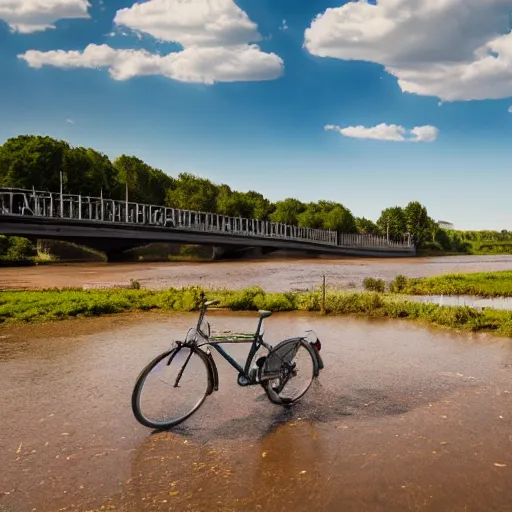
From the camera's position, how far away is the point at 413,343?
10062 millimetres

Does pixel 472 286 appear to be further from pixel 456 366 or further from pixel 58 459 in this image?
pixel 58 459

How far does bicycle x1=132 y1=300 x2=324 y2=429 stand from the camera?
17.7 ft

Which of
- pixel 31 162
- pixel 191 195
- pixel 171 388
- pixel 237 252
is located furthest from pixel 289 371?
pixel 191 195

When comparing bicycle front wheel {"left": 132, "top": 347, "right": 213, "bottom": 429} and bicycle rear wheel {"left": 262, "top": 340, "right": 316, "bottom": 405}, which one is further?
bicycle rear wheel {"left": 262, "top": 340, "right": 316, "bottom": 405}

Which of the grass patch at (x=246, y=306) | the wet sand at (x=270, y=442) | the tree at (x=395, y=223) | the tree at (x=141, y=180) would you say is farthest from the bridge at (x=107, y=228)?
the wet sand at (x=270, y=442)

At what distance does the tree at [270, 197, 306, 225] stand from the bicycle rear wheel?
91433 millimetres

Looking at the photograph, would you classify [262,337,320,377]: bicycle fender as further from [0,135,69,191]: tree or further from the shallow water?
[0,135,69,191]: tree

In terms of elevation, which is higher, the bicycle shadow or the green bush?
the green bush

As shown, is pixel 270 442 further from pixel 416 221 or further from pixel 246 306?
pixel 416 221

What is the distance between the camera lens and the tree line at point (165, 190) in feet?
190

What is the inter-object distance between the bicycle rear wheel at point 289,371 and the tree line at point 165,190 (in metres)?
55.5

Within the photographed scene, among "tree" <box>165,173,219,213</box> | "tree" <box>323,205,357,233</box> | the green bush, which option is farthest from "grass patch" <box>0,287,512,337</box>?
"tree" <box>323,205,357,233</box>

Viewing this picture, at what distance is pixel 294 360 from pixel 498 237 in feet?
482

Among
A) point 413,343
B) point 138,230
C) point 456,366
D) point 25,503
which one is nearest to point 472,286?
point 413,343
